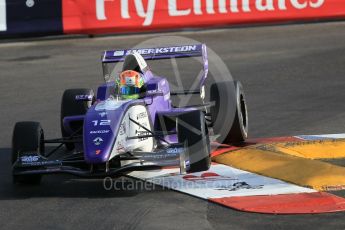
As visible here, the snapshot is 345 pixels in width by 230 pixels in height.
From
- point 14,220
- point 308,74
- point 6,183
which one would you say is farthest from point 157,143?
point 308,74

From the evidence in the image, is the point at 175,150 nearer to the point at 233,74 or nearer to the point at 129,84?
the point at 129,84

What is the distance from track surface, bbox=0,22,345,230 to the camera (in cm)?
774

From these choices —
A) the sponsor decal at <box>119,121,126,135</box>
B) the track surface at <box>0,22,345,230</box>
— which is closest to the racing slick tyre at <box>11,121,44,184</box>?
the track surface at <box>0,22,345,230</box>

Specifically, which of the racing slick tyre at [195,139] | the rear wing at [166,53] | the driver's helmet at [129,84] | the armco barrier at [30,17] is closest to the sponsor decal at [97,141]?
the racing slick tyre at [195,139]

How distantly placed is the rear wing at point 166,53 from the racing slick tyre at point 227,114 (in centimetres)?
45

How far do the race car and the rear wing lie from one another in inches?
3.4

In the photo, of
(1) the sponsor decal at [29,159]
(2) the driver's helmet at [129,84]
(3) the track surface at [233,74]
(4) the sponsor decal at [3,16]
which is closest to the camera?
(3) the track surface at [233,74]

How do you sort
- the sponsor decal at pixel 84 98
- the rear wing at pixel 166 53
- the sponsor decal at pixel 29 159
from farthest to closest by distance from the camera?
the rear wing at pixel 166 53 → the sponsor decal at pixel 84 98 → the sponsor decal at pixel 29 159

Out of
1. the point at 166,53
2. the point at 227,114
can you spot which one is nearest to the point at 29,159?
the point at 227,114

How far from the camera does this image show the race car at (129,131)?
28.3 feet

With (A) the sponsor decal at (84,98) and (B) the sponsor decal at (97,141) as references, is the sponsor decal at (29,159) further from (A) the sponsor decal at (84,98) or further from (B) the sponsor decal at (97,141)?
(A) the sponsor decal at (84,98)

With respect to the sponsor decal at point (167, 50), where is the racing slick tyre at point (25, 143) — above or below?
below

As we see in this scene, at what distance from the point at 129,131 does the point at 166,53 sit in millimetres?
2389

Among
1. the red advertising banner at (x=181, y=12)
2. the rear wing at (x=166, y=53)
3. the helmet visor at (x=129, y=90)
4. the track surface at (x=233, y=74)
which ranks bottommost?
the track surface at (x=233, y=74)
